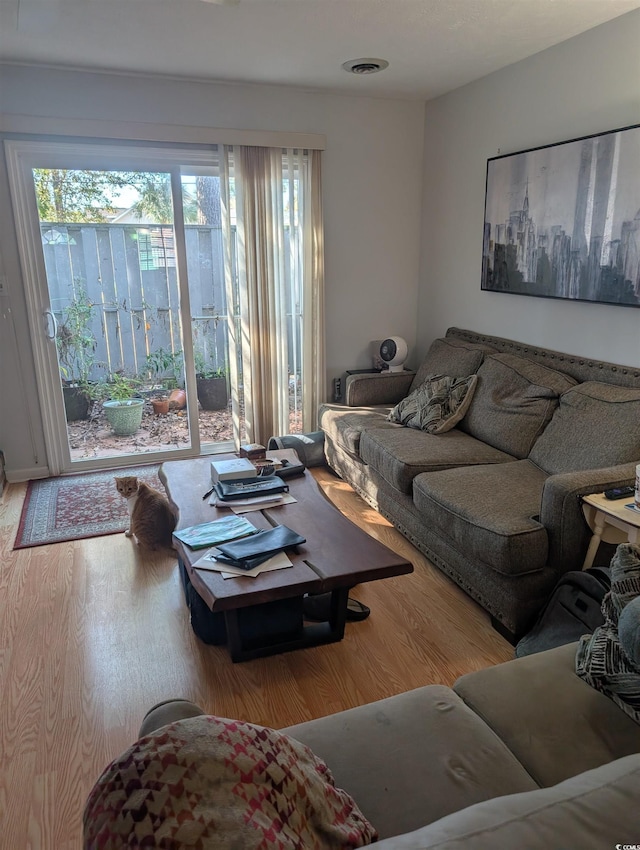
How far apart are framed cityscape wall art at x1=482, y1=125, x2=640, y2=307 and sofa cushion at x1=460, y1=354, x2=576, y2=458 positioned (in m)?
0.43

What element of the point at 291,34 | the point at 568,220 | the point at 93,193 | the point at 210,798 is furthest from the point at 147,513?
the point at 568,220

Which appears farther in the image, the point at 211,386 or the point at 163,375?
the point at 211,386

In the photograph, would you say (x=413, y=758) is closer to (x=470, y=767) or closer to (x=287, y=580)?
(x=470, y=767)

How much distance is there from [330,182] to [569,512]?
3073 millimetres

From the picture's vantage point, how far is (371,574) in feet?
6.68

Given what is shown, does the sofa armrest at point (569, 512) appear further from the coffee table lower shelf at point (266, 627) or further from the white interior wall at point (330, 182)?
the white interior wall at point (330, 182)

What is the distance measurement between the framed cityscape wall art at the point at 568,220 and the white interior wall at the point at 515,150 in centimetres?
9

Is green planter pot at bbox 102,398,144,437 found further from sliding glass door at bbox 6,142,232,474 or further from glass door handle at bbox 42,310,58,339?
glass door handle at bbox 42,310,58,339

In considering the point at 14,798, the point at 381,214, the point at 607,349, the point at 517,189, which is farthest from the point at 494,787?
the point at 381,214

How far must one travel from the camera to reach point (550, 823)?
2.49 feet

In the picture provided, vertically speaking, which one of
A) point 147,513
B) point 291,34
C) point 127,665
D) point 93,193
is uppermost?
point 291,34

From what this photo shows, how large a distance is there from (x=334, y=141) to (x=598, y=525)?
10.7 feet

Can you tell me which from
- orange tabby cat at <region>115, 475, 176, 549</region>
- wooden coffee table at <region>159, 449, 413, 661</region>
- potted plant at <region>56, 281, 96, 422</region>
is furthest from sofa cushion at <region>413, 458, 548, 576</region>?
potted plant at <region>56, 281, 96, 422</region>

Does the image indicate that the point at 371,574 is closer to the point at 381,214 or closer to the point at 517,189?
the point at 517,189
